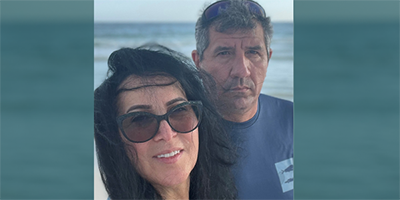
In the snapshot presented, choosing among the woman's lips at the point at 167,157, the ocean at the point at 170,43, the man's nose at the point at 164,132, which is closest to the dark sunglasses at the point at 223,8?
the ocean at the point at 170,43

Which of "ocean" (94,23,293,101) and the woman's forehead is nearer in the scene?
the woman's forehead

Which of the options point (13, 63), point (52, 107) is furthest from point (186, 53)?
point (13, 63)

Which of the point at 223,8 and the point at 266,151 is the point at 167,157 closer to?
the point at 266,151

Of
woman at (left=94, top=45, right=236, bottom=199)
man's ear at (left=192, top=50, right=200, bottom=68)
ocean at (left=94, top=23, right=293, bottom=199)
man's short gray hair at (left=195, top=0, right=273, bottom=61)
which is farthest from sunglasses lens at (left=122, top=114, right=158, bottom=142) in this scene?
man's short gray hair at (left=195, top=0, right=273, bottom=61)

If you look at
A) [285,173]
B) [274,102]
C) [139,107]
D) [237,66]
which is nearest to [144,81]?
[139,107]

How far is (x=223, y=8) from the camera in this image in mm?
2496

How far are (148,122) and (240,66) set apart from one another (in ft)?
2.05

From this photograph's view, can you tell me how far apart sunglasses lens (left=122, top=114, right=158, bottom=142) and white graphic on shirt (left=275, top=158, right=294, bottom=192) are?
2.65ft

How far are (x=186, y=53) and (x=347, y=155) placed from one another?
10.1ft

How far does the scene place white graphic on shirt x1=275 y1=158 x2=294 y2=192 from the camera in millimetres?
2590

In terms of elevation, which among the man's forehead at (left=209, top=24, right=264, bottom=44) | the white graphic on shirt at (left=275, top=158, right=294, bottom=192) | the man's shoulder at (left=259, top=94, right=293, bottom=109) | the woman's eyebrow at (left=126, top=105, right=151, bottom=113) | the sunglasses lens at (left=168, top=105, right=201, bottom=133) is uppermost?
the man's forehead at (left=209, top=24, right=264, bottom=44)

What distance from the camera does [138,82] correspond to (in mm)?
2256

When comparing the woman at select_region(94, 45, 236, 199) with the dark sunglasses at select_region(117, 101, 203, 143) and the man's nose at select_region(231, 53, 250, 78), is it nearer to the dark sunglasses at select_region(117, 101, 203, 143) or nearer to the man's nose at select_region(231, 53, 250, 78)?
the dark sunglasses at select_region(117, 101, 203, 143)

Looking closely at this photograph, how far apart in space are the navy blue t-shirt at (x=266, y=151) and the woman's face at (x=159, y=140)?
348 millimetres
